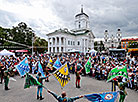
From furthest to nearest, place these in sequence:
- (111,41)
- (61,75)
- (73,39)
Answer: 1. (111,41)
2. (73,39)
3. (61,75)

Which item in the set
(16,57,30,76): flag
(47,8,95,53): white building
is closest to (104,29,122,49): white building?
(47,8,95,53): white building

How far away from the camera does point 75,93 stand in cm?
689

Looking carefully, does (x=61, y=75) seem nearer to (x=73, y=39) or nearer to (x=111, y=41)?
(x=73, y=39)

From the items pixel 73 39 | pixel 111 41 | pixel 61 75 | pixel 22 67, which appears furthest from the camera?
pixel 111 41

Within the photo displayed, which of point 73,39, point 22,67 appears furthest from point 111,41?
point 22,67

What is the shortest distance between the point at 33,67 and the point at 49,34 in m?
33.7

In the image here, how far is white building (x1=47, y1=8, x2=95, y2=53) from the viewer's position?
43344 millimetres

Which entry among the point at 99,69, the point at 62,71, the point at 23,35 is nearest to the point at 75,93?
the point at 62,71

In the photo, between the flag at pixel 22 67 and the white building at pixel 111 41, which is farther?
the white building at pixel 111 41

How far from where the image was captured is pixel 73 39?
49188 millimetres

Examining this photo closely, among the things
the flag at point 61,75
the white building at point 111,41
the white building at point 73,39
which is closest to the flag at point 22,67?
the flag at point 61,75

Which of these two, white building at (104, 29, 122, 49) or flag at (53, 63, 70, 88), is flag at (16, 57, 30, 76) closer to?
flag at (53, 63, 70, 88)

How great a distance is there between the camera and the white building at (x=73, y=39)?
4334cm

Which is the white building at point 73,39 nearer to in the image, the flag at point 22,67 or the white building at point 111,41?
the flag at point 22,67
